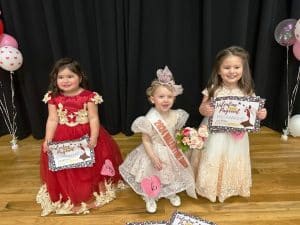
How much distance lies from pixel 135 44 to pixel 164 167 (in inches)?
46.4

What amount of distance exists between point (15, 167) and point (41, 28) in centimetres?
119

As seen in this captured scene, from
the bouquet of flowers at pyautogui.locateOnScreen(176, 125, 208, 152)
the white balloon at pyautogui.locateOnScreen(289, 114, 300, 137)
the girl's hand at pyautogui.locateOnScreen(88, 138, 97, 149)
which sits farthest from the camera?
the white balloon at pyautogui.locateOnScreen(289, 114, 300, 137)

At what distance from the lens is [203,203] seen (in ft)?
7.23

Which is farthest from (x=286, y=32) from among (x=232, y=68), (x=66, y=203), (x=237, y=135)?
(x=66, y=203)

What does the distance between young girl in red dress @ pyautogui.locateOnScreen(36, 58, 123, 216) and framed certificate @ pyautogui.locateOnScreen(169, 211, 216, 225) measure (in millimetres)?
492

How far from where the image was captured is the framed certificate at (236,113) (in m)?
1.97

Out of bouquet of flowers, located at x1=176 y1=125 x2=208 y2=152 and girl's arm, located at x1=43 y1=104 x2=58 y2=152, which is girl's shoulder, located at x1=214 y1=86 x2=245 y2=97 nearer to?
bouquet of flowers, located at x1=176 y1=125 x2=208 y2=152

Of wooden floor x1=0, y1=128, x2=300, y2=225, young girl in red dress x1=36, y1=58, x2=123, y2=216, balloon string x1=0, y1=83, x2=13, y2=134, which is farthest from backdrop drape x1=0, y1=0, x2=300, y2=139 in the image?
young girl in red dress x1=36, y1=58, x2=123, y2=216

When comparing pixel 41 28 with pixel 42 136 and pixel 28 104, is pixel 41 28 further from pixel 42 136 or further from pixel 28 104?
pixel 42 136

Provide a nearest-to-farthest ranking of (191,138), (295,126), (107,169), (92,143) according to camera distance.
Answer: (191,138) < (92,143) < (107,169) < (295,126)

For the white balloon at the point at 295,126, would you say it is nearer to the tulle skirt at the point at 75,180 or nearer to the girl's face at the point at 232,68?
the girl's face at the point at 232,68

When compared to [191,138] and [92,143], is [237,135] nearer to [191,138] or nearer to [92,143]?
[191,138]

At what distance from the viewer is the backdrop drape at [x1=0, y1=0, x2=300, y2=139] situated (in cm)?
274

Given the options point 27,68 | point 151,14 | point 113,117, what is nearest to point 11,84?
point 27,68
